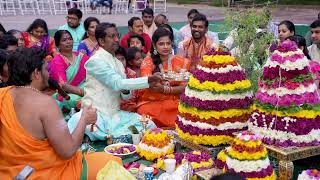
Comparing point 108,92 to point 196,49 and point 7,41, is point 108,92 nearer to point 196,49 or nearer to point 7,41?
point 7,41

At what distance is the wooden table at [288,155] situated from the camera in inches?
143

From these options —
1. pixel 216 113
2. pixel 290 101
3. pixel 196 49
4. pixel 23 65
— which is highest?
Answer: pixel 23 65

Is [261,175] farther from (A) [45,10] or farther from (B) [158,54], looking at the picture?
(A) [45,10]

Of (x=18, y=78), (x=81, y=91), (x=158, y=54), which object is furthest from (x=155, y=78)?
(x=18, y=78)

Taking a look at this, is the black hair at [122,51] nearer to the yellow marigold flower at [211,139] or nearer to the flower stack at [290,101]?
the yellow marigold flower at [211,139]

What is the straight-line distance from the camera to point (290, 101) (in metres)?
3.70

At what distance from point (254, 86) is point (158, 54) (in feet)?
4.13

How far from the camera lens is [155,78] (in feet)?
15.5

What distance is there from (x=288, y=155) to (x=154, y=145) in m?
1.26

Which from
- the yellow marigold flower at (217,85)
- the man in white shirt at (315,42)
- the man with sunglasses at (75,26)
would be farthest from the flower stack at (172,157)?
the man with sunglasses at (75,26)

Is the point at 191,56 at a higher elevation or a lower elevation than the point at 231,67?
lower

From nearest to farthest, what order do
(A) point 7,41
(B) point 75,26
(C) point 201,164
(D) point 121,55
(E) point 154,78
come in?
(C) point 201,164 → (E) point 154,78 → (A) point 7,41 → (D) point 121,55 → (B) point 75,26

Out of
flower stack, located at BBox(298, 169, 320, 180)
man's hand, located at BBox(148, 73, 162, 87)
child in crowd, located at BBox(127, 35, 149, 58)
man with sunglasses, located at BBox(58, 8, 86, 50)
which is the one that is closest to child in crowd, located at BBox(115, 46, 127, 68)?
child in crowd, located at BBox(127, 35, 149, 58)

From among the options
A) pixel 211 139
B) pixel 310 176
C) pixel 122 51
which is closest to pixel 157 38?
pixel 122 51
